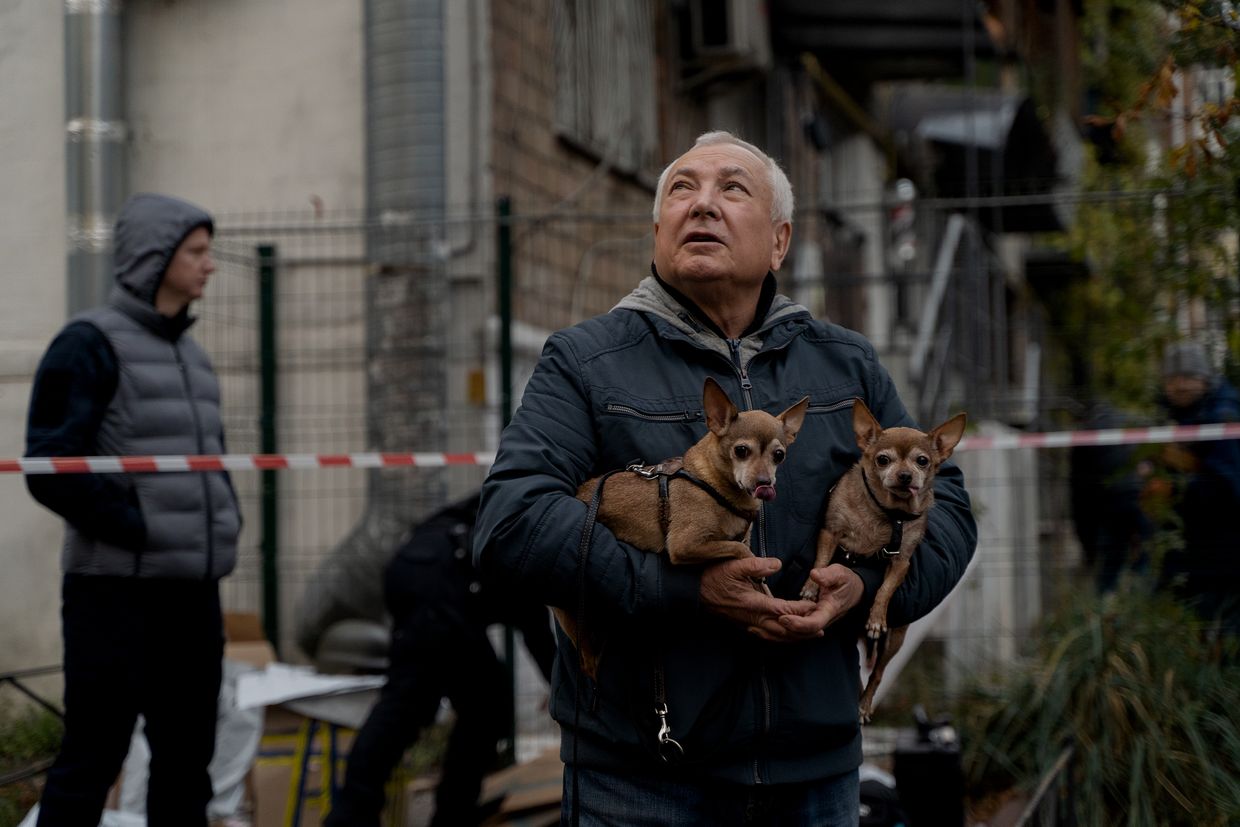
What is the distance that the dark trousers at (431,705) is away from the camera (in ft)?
16.7

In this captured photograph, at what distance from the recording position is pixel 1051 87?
17.9 meters

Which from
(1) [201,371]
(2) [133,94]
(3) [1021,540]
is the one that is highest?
(2) [133,94]

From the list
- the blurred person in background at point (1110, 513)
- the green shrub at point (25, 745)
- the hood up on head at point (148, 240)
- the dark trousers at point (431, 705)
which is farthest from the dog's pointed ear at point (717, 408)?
the blurred person in background at point (1110, 513)

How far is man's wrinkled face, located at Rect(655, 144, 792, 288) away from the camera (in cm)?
279

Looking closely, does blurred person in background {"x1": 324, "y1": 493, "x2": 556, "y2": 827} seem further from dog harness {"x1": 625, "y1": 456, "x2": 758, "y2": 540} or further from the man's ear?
dog harness {"x1": 625, "y1": 456, "x2": 758, "y2": 540}

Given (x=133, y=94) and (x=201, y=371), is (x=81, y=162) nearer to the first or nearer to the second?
(x=133, y=94)

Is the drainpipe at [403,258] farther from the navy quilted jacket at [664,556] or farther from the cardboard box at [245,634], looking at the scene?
the navy quilted jacket at [664,556]

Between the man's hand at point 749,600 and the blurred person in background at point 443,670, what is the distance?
108 inches

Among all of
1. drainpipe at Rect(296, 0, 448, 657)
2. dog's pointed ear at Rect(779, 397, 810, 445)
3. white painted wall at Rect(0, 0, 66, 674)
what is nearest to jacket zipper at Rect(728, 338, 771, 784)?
dog's pointed ear at Rect(779, 397, 810, 445)

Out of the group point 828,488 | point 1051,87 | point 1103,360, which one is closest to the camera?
point 828,488

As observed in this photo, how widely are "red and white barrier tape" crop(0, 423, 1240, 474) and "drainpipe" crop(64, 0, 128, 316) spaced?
2.27 metres

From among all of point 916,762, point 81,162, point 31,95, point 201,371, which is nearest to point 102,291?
point 81,162

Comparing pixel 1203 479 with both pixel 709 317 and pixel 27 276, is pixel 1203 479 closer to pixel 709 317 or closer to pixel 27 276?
pixel 709 317

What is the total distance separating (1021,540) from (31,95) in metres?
6.35
